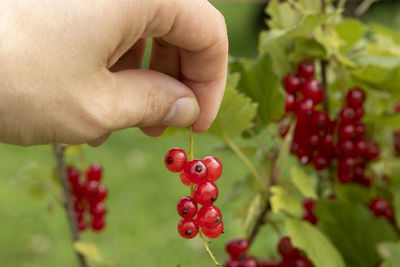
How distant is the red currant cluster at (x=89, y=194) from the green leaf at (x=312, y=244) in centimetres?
55

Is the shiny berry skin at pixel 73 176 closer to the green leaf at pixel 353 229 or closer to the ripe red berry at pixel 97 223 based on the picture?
the ripe red berry at pixel 97 223

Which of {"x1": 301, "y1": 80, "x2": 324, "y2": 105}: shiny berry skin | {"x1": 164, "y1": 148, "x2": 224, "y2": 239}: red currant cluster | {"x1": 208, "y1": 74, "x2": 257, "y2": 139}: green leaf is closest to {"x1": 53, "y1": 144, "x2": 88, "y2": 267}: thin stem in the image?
{"x1": 208, "y1": 74, "x2": 257, "y2": 139}: green leaf

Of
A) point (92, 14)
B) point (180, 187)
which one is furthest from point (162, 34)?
point (180, 187)

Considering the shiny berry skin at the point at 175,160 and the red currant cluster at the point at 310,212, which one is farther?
the red currant cluster at the point at 310,212

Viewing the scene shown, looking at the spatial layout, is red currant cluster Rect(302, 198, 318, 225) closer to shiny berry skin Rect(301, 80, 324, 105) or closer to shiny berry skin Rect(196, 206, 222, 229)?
shiny berry skin Rect(301, 80, 324, 105)

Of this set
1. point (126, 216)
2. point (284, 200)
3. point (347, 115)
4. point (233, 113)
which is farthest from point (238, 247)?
point (126, 216)

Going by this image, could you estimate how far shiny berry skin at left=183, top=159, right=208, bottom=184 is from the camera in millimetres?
745

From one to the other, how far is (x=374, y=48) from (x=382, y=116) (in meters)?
0.17

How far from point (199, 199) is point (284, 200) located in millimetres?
367

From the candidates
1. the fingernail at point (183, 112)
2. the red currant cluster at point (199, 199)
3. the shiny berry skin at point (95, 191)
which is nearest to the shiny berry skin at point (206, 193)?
the red currant cluster at point (199, 199)

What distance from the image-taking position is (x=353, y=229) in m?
1.20

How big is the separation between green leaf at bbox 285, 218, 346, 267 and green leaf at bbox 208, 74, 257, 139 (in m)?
0.25

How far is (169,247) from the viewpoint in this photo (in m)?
2.96

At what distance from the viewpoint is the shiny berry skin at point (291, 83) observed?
112cm
